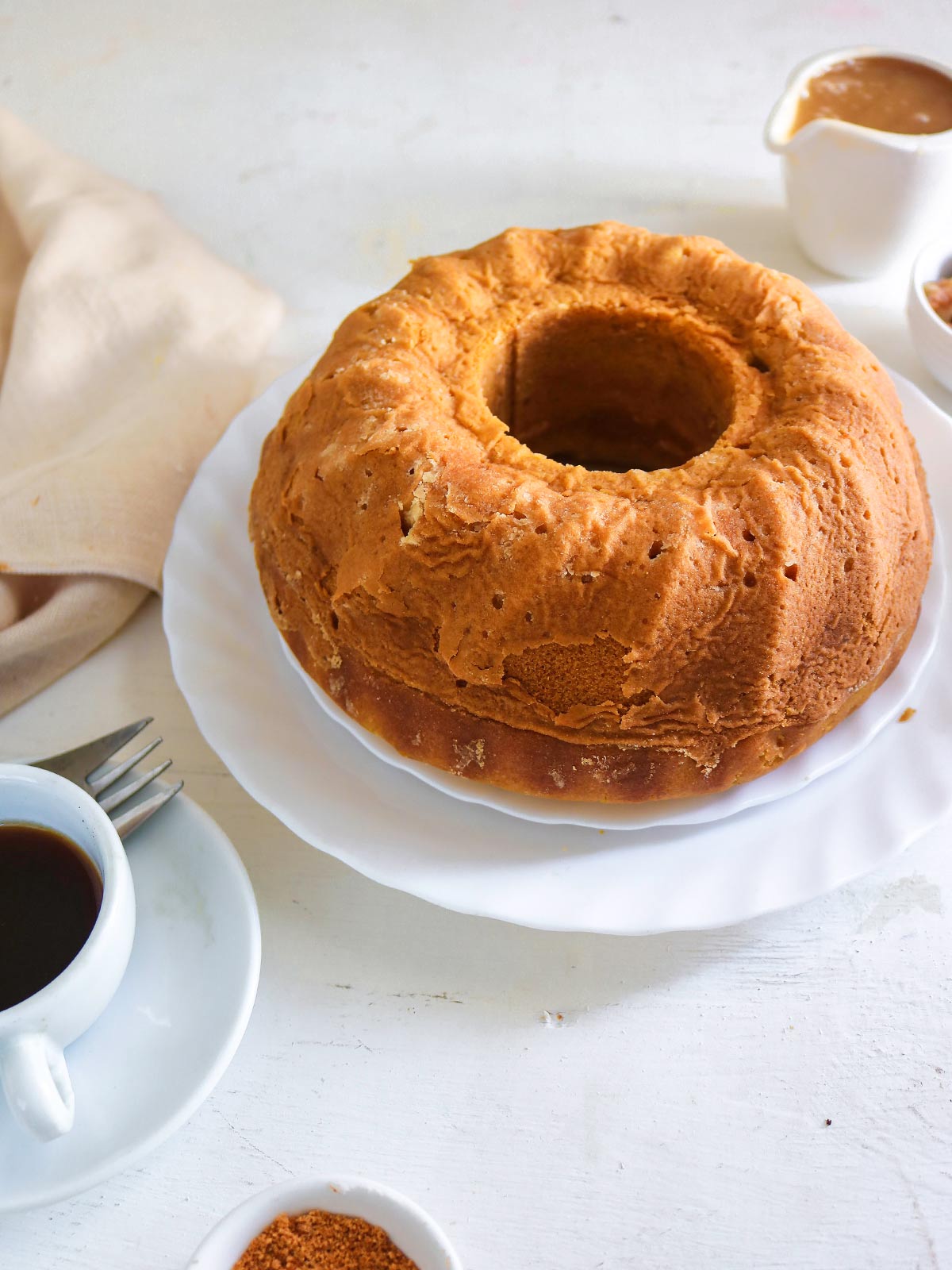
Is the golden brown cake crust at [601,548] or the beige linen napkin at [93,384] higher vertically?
the golden brown cake crust at [601,548]

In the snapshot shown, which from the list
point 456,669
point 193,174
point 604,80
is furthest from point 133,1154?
point 604,80

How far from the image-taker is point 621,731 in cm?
136

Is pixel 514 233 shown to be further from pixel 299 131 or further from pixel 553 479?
pixel 299 131

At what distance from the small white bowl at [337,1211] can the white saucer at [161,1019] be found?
0.37 ft

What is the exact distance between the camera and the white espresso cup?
108 centimetres

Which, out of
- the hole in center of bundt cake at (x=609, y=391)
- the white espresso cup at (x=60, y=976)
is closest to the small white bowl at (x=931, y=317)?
the hole in center of bundt cake at (x=609, y=391)

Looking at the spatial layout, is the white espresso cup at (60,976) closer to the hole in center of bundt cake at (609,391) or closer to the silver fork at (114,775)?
the silver fork at (114,775)

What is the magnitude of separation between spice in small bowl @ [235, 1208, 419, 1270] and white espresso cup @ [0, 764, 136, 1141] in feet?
0.72

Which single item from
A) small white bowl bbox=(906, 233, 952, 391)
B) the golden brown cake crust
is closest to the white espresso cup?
the golden brown cake crust

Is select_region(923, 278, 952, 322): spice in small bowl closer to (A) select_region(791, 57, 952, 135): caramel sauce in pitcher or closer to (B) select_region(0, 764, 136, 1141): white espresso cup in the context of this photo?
(A) select_region(791, 57, 952, 135): caramel sauce in pitcher

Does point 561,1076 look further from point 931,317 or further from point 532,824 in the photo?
point 931,317

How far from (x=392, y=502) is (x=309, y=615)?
21cm

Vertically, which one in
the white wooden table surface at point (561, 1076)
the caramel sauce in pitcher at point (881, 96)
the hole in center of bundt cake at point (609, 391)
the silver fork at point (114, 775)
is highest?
the caramel sauce in pitcher at point (881, 96)

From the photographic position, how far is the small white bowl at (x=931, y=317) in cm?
196
